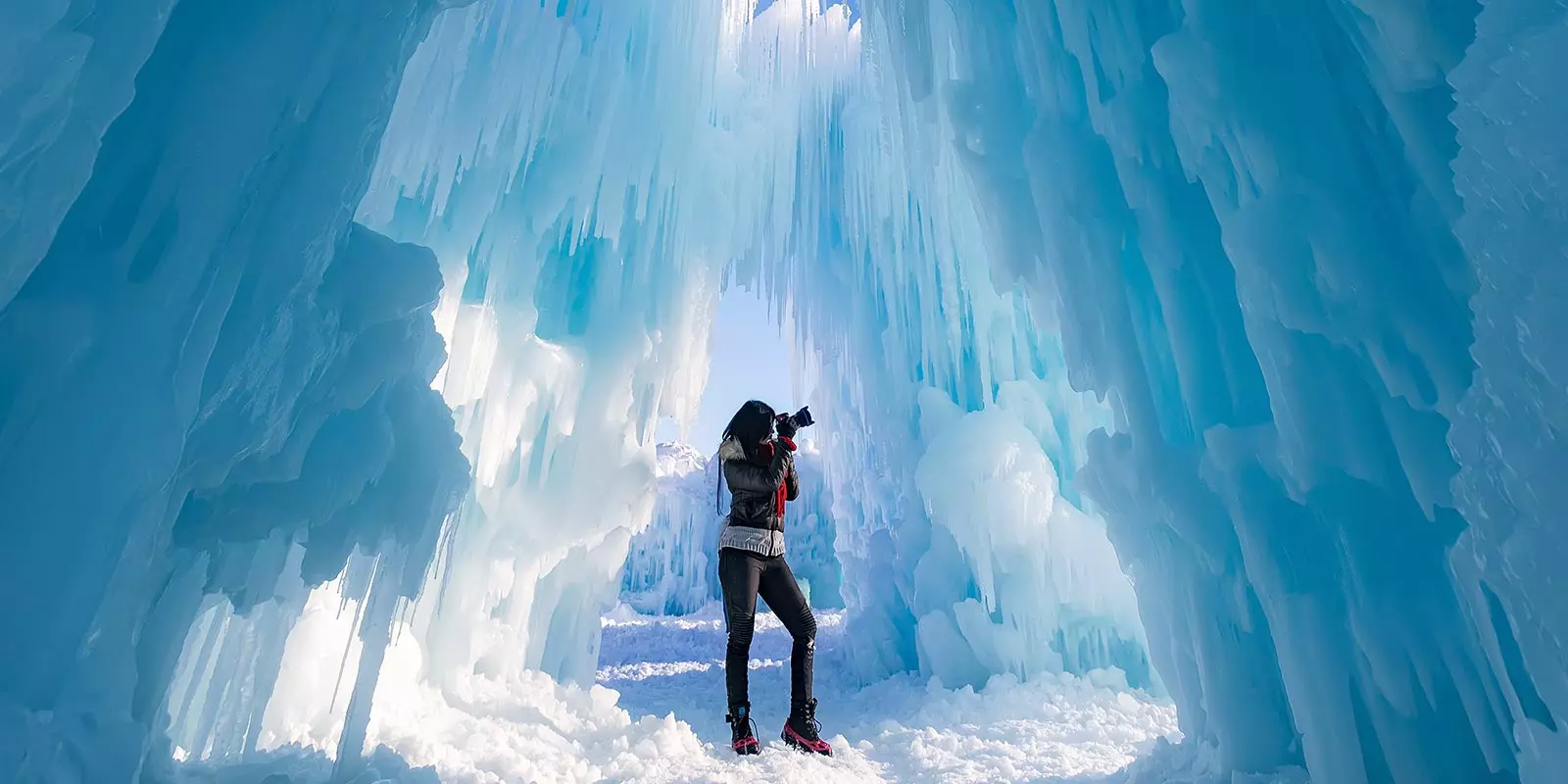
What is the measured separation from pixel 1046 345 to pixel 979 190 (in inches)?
190

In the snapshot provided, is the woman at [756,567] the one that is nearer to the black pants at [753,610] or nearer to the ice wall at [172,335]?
the black pants at [753,610]

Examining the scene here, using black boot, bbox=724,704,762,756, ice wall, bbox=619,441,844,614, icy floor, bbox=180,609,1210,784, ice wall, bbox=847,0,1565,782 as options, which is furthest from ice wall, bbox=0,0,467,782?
ice wall, bbox=619,441,844,614

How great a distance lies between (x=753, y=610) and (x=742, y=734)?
694 millimetres

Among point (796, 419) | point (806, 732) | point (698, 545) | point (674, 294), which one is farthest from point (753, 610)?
point (698, 545)

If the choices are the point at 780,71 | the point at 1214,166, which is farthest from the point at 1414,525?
the point at 780,71

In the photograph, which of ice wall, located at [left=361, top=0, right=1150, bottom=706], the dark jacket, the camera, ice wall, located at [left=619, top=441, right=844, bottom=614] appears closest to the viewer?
the dark jacket

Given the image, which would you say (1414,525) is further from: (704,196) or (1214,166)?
(704,196)

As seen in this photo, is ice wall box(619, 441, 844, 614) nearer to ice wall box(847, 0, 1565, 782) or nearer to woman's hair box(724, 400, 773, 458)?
woman's hair box(724, 400, 773, 458)

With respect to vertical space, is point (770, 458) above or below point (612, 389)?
below

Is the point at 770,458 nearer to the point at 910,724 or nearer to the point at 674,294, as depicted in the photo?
the point at 910,724

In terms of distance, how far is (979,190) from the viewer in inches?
185

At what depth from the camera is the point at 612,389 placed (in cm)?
780

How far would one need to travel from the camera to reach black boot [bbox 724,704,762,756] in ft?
13.7

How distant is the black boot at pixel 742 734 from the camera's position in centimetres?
417
